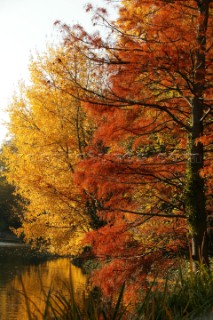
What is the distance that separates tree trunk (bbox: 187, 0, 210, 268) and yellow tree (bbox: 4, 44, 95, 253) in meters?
6.67

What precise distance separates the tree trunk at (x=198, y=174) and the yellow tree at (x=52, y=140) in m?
6.67

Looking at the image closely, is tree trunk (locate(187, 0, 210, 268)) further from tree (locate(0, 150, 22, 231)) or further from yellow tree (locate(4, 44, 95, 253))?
tree (locate(0, 150, 22, 231))

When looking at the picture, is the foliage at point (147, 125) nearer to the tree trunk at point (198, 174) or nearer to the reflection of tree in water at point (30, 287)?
the tree trunk at point (198, 174)

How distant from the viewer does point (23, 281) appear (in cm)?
1586

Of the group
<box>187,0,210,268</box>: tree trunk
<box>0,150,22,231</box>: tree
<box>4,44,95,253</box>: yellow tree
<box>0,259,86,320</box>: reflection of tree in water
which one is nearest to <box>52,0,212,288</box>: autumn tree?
<box>187,0,210,268</box>: tree trunk

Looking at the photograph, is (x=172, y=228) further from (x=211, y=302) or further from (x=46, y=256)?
(x=46, y=256)

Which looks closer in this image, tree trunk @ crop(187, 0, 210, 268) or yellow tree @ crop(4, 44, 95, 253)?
tree trunk @ crop(187, 0, 210, 268)

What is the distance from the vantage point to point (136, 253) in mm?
9266

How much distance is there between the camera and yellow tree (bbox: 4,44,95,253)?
15.7 meters

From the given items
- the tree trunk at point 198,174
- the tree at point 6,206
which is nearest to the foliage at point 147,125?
the tree trunk at point 198,174

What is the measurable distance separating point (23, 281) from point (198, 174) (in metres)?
8.83

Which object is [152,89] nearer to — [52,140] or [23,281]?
[52,140]

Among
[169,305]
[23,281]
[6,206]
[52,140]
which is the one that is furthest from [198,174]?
[6,206]

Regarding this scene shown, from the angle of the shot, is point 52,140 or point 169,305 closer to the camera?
point 169,305
